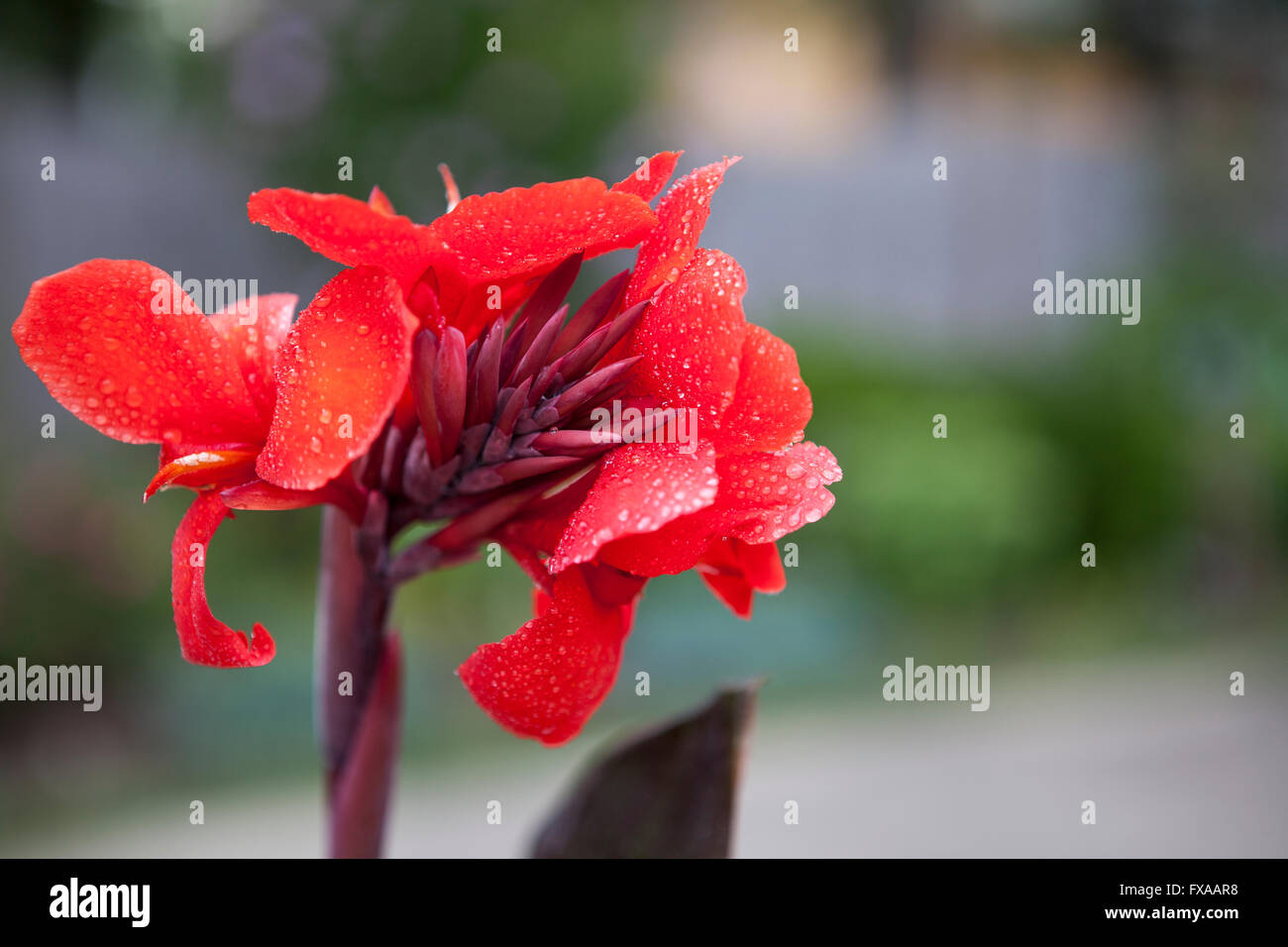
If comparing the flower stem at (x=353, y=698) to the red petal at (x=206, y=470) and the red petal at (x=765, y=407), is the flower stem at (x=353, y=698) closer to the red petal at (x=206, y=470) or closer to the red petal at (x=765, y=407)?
the red petal at (x=206, y=470)

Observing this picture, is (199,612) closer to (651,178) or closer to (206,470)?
(206,470)

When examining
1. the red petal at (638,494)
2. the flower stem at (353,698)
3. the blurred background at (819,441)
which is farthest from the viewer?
the blurred background at (819,441)

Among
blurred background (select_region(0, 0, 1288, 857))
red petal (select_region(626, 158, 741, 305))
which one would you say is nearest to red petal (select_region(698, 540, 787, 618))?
red petal (select_region(626, 158, 741, 305))

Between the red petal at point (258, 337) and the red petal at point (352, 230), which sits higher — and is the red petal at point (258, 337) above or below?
below

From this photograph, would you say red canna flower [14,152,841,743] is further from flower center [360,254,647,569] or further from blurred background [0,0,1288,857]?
blurred background [0,0,1288,857]

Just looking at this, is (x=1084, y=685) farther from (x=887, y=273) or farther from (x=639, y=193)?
(x=639, y=193)

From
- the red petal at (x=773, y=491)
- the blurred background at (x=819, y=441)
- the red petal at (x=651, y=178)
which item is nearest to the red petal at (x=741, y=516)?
the red petal at (x=773, y=491)
